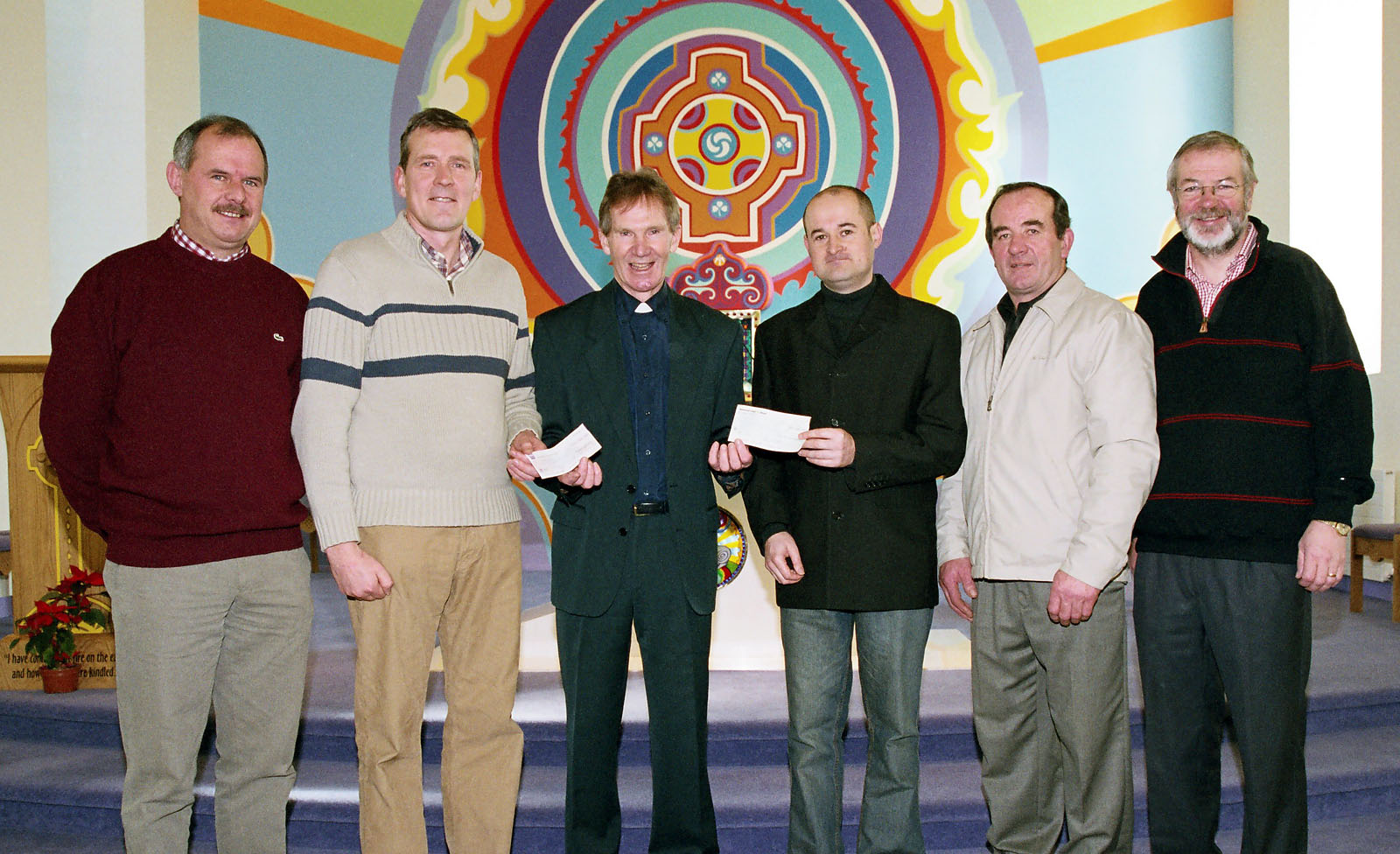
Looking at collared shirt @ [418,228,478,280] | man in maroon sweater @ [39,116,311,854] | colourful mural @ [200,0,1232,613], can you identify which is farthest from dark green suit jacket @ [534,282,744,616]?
colourful mural @ [200,0,1232,613]

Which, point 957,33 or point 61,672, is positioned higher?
point 957,33

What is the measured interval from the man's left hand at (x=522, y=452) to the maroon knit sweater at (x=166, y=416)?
1.58ft

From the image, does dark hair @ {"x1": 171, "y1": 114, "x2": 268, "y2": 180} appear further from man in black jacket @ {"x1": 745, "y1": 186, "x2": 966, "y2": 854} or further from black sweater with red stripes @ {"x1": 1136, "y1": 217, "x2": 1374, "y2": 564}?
black sweater with red stripes @ {"x1": 1136, "y1": 217, "x2": 1374, "y2": 564}

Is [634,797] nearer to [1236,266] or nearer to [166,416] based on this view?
[166,416]

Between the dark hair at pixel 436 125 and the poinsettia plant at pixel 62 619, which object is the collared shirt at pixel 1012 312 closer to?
the dark hair at pixel 436 125

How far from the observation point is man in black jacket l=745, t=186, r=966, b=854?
226 cm

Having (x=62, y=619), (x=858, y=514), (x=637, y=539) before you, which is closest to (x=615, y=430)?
(x=637, y=539)

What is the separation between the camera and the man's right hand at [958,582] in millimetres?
2467

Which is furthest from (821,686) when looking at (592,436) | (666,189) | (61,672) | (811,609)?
(61,672)

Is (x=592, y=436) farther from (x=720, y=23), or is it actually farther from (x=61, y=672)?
(x=720, y=23)

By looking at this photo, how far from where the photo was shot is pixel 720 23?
5961 mm

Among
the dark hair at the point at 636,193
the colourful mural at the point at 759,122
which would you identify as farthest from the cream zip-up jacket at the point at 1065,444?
the colourful mural at the point at 759,122

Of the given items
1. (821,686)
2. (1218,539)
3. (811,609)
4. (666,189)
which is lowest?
(821,686)

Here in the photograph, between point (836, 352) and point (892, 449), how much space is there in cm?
29
